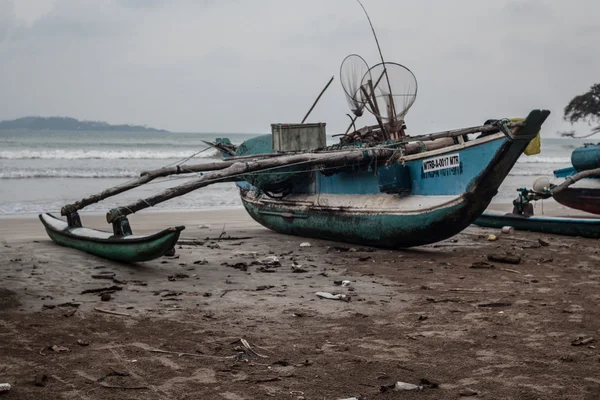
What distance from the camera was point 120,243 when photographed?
8266mm

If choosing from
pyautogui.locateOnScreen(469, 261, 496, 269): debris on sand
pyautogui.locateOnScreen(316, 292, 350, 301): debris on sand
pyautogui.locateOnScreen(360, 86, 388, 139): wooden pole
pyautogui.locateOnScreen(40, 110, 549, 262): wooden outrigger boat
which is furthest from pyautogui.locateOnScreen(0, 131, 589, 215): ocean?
pyautogui.locateOnScreen(469, 261, 496, 269): debris on sand

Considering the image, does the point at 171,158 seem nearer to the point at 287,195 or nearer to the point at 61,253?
the point at 287,195

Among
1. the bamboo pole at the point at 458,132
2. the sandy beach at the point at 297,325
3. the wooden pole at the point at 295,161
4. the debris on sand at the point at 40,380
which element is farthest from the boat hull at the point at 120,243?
the bamboo pole at the point at 458,132

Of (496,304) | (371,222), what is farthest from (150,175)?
(496,304)

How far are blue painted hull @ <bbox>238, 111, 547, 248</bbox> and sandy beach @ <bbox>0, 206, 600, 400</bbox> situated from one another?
1.32 ft

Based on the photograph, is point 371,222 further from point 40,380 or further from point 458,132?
point 40,380

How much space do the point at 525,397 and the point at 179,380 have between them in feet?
6.59

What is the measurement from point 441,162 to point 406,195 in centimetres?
81

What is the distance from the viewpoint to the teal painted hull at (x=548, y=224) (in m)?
11.1

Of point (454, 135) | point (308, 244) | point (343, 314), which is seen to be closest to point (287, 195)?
point (308, 244)

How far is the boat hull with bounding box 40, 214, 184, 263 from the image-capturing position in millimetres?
7840

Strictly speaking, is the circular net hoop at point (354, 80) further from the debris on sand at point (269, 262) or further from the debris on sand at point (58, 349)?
the debris on sand at point (58, 349)

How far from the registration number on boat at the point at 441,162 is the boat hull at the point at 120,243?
3.44m

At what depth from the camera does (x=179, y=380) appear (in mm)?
4398
